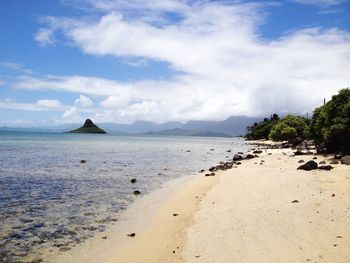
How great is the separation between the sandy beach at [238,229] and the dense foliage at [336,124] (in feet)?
73.4

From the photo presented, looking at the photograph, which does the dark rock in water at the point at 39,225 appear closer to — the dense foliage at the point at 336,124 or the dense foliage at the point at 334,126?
the dense foliage at the point at 334,126

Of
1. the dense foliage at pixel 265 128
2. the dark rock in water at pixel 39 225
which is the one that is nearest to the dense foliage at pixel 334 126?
the dark rock in water at pixel 39 225

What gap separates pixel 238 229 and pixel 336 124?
1387 inches

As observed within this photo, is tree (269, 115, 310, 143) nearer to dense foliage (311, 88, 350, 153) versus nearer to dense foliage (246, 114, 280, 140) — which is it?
dense foliage (246, 114, 280, 140)

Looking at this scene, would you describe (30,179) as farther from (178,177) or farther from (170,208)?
(170,208)

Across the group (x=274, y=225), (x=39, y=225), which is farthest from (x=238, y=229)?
(x=39, y=225)

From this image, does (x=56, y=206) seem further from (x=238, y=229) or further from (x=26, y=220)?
(x=238, y=229)

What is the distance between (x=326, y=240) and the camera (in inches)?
467

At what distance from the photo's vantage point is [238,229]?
45.8 ft

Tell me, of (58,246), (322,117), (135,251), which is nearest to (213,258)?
(135,251)

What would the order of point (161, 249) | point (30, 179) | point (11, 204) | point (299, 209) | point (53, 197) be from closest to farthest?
point (161, 249), point (299, 209), point (11, 204), point (53, 197), point (30, 179)

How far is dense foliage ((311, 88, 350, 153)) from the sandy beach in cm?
2237

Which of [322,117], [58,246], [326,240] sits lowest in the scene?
[58,246]

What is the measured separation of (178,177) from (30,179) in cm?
1401
